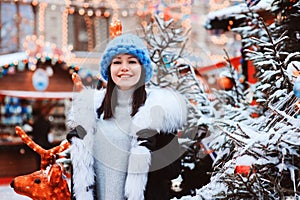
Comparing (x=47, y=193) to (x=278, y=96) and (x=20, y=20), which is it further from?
(x=20, y=20)

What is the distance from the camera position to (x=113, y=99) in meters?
2.47

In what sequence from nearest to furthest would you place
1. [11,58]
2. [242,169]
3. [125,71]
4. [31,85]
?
[242,169] → [125,71] → [11,58] → [31,85]

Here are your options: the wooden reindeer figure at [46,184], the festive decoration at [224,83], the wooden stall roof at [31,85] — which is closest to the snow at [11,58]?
the wooden stall roof at [31,85]

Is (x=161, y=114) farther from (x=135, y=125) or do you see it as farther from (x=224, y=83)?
(x=224, y=83)

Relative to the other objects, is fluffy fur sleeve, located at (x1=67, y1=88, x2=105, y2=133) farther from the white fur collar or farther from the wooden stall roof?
the wooden stall roof

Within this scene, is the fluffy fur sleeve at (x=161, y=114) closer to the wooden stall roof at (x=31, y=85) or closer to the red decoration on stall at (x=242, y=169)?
the red decoration on stall at (x=242, y=169)

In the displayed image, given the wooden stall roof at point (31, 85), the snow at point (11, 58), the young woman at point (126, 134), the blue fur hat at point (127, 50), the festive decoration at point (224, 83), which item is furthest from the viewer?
the wooden stall roof at point (31, 85)

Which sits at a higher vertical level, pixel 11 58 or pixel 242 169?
pixel 11 58

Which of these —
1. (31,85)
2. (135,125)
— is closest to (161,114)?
(135,125)

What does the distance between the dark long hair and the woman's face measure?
37 millimetres

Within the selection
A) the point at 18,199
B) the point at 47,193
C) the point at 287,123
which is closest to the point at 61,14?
the point at 18,199

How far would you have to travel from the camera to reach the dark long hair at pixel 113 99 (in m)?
2.42

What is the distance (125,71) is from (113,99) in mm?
168

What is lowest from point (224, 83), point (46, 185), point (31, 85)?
point (46, 185)
